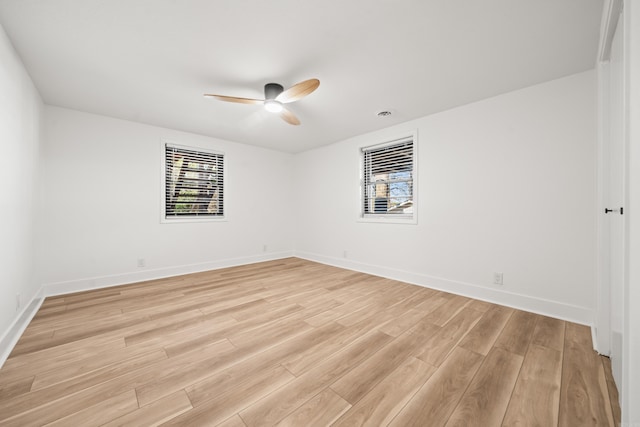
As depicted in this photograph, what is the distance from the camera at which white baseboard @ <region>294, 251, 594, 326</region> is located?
7.83 ft

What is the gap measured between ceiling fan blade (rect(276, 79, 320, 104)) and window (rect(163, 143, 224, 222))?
2.61 metres

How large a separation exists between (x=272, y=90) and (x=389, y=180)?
7.72ft

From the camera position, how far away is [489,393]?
1436mm

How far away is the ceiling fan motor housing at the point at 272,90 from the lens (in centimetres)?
254

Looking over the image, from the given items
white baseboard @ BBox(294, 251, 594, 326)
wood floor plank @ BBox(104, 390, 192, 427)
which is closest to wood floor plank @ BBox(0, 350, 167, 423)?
wood floor plank @ BBox(104, 390, 192, 427)

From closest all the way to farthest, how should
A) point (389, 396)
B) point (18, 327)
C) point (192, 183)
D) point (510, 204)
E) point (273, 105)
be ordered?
point (389, 396)
point (18, 327)
point (273, 105)
point (510, 204)
point (192, 183)

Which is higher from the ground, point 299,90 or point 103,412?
point 299,90

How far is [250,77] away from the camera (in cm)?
245

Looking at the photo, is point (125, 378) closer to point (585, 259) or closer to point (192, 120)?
point (192, 120)

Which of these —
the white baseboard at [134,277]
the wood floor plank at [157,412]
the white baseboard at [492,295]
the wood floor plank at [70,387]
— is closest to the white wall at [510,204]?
the white baseboard at [492,295]

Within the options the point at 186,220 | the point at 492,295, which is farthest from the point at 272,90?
the point at 492,295

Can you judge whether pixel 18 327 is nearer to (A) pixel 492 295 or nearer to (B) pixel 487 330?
(B) pixel 487 330

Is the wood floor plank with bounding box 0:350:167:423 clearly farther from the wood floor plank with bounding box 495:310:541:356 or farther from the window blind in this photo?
the window blind

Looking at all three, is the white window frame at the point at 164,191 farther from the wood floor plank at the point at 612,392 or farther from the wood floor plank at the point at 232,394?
the wood floor plank at the point at 612,392
